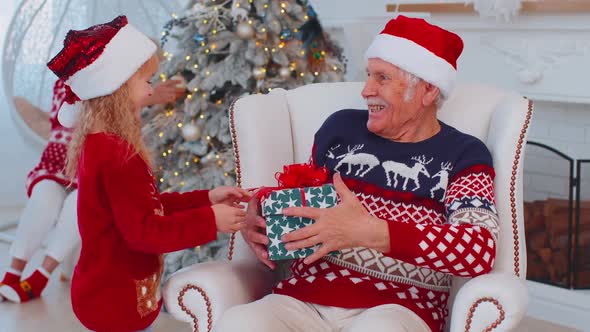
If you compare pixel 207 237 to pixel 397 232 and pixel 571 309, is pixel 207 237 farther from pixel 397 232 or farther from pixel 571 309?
pixel 571 309

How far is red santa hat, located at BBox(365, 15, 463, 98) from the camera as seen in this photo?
222cm

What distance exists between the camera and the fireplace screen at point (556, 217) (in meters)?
3.57

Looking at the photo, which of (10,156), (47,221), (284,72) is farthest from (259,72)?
(10,156)

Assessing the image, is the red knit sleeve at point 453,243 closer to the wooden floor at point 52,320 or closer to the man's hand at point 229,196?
the man's hand at point 229,196

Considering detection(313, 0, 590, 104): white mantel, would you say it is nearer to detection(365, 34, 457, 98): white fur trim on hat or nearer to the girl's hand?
detection(365, 34, 457, 98): white fur trim on hat

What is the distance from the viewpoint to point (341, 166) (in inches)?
89.6


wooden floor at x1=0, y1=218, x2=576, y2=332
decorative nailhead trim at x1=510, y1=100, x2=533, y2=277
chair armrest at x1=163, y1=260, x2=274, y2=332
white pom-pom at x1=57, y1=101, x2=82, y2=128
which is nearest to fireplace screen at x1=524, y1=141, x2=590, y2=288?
wooden floor at x1=0, y1=218, x2=576, y2=332

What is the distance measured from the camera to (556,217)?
3.64m

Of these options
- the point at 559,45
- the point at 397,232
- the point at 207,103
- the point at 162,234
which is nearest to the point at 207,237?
the point at 162,234

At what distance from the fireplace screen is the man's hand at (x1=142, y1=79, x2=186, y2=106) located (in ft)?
5.02

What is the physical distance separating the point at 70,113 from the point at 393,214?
86cm

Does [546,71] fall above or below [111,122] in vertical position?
below

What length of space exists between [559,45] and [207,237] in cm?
203

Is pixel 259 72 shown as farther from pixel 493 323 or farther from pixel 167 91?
pixel 493 323
